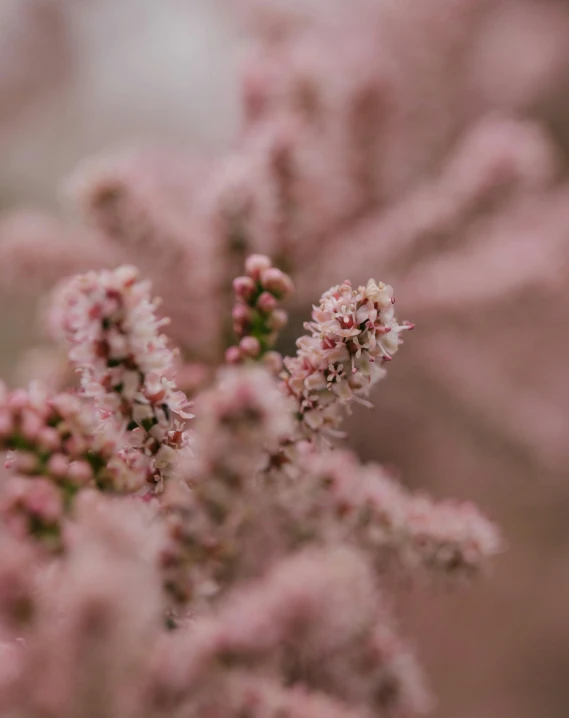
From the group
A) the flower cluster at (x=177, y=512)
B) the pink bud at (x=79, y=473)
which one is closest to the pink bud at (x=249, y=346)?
the flower cluster at (x=177, y=512)

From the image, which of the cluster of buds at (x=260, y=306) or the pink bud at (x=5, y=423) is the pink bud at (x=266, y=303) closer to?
the cluster of buds at (x=260, y=306)

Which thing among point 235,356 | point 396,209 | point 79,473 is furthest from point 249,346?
point 396,209

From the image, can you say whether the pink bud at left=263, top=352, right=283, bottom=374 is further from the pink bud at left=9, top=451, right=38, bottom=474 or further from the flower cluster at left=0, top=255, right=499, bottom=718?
the pink bud at left=9, top=451, right=38, bottom=474

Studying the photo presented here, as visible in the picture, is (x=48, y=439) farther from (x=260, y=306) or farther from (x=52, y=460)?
(x=260, y=306)

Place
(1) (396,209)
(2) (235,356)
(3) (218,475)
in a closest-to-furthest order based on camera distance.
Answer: (3) (218,475) → (2) (235,356) → (1) (396,209)

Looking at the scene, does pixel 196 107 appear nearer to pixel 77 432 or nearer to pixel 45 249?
pixel 45 249

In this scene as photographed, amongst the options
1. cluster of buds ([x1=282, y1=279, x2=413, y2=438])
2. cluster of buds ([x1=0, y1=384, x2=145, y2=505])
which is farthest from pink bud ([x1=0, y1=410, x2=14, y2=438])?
cluster of buds ([x1=282, y1=279, x2=413, y2=438])
